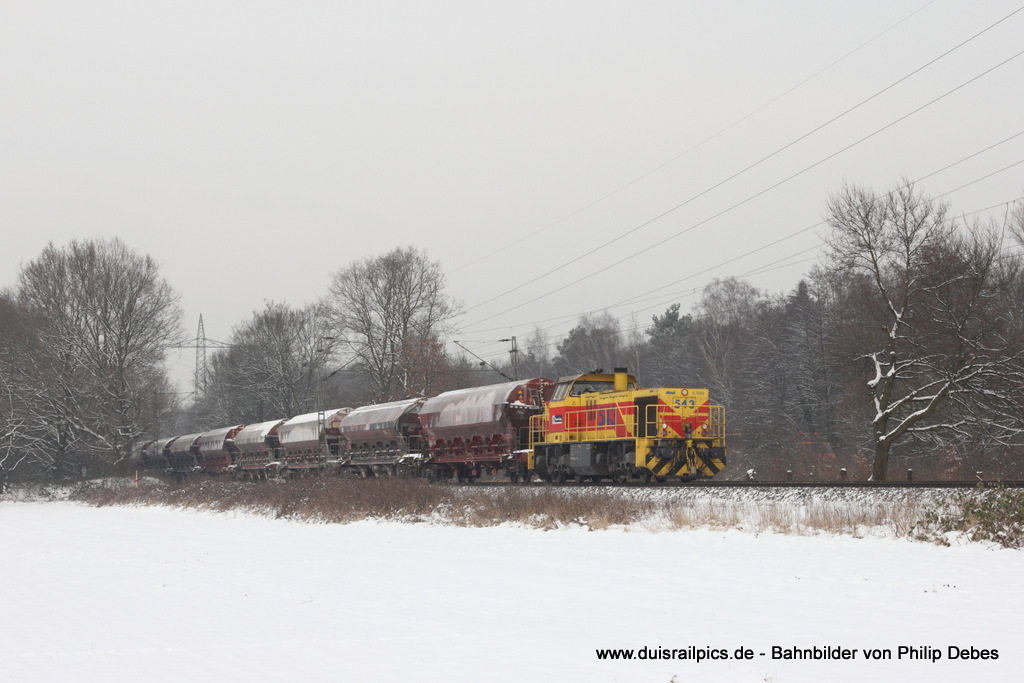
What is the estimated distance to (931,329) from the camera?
35062mm

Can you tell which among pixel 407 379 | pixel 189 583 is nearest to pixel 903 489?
pixel 189 583

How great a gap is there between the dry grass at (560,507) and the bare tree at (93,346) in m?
18.9

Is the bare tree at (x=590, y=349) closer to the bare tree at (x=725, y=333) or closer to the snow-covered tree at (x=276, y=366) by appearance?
the bare tree at (x=725, y=333)

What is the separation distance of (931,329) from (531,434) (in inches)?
635

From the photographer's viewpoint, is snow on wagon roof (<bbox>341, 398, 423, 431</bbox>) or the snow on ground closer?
the snow on ground

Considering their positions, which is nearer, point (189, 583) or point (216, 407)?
point (189, 583)

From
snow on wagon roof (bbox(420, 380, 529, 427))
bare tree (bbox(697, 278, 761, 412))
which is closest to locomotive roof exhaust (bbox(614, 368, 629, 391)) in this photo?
snow on wagon roof (bbox(420, 380, 529, 427))

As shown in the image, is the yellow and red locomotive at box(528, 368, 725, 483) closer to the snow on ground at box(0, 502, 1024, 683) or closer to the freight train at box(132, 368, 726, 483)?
the freight train at box(132, 368, 726, 483)

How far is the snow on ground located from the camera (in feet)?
31.4

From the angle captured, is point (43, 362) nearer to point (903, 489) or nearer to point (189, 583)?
point (189, 583)

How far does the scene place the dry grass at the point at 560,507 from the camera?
706 inches

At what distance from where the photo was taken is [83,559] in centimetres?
2080

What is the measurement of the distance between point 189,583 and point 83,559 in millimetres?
5961

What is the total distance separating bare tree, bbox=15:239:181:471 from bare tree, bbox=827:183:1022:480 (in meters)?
40.6
